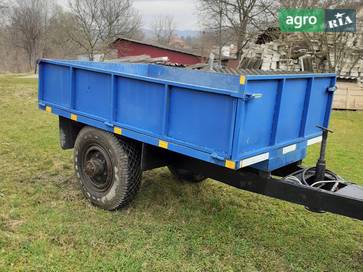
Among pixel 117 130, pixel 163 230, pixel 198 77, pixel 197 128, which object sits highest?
pixel 198 77

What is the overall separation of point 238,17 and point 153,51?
7.30 m

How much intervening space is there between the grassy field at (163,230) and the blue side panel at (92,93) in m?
1.11

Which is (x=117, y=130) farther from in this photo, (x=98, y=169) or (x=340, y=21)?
(x=340, y=21)

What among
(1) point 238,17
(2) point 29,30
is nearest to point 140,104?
(1) point 238,17

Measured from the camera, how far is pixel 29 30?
50438 millimetres

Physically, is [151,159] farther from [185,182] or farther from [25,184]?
[25,184]

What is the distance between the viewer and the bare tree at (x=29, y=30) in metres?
50.2

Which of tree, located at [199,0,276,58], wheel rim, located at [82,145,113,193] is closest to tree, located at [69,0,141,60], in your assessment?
tree, located at [199,0,276,58]

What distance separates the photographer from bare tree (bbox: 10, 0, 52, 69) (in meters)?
50.2

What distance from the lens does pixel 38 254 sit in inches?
138

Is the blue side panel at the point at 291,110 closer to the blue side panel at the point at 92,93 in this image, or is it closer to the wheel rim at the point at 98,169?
the blue side panel at the point at 92,93

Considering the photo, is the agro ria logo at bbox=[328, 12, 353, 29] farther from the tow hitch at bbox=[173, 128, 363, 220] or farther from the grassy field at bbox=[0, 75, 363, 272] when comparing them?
the tow hitch at bbox=[173, 128, 363, 220]

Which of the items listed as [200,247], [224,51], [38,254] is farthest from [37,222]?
[224,51]

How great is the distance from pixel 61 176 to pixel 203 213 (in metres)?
2.19
